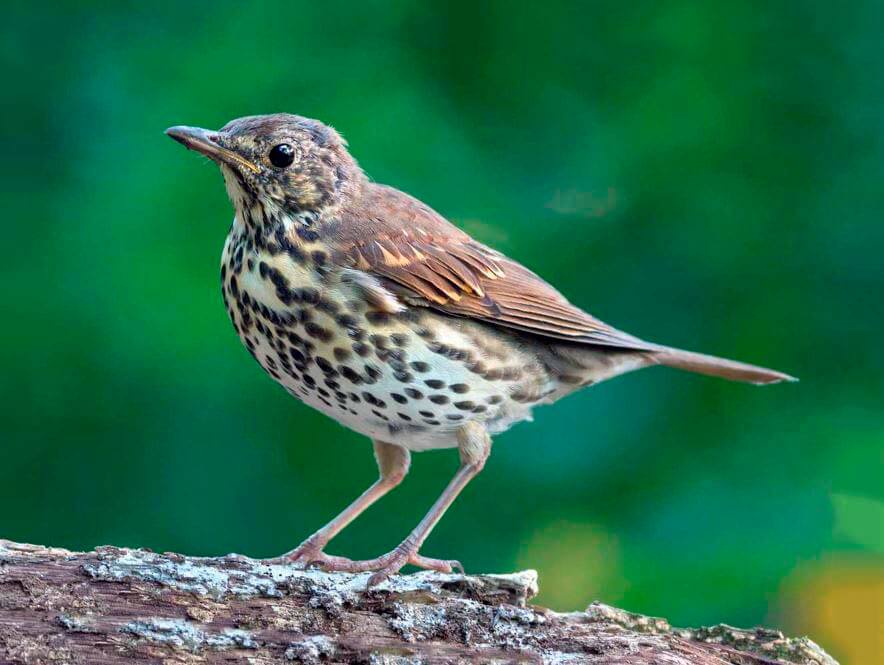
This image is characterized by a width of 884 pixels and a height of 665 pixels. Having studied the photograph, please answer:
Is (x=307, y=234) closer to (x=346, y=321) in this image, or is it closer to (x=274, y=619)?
(x=346, y=321)

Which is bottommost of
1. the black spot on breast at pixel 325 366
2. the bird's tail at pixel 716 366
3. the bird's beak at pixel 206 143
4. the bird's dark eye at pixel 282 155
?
the black spot on breast at pixel 325 366

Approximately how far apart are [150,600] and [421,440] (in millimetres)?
1137

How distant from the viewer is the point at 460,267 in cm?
412

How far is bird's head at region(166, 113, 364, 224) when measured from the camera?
3.86m

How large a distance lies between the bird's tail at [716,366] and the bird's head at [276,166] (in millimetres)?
1496

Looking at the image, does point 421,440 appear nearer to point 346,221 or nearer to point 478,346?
point 478,346

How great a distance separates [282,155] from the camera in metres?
3.94

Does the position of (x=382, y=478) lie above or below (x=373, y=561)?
above

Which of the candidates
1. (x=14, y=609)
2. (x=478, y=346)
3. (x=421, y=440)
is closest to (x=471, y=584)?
(x=421, y=440)

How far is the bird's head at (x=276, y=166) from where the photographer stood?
12.7 feet

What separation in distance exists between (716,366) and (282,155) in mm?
1984

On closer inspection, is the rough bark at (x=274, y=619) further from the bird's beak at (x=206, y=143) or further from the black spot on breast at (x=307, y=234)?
the bird's beak at (x=206, y=143)

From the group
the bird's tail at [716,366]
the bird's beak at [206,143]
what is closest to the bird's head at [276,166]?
the bird's beak at [206,143]

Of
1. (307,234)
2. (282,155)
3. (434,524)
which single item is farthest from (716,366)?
(282,155)
